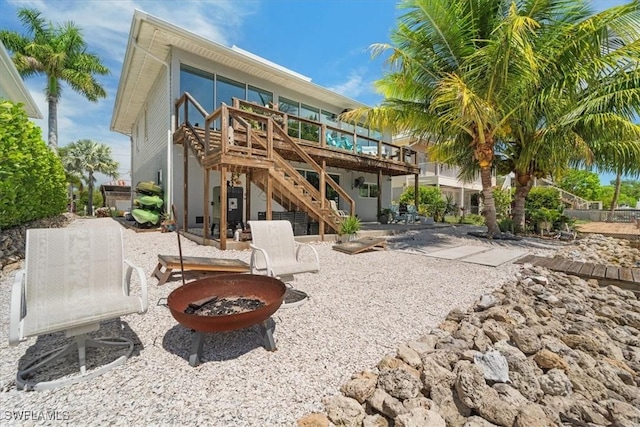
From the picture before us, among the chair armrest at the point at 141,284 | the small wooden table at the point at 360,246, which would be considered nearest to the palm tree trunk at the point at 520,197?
the small wooden table at the point at 360,246

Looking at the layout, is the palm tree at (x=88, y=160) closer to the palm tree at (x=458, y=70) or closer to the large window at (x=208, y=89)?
the large window at (x=208, y=89)

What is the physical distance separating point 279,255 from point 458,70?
7.82m

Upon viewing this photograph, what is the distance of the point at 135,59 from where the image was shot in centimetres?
1046

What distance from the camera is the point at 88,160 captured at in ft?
103

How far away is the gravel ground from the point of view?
6.25 ft

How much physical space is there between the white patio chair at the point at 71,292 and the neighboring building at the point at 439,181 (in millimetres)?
19594

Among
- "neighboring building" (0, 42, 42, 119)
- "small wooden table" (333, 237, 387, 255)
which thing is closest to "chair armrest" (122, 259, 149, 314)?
"small wooden table" (333, 237, 387, 255)

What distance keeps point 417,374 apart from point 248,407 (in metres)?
1.34

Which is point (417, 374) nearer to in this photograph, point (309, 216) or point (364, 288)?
point (364, 288)

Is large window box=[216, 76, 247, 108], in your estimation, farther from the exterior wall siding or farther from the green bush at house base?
the green bush at house base

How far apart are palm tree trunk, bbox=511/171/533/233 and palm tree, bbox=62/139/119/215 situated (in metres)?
35.2

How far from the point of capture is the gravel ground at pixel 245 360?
190 cm

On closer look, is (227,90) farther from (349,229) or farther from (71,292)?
(71,292)

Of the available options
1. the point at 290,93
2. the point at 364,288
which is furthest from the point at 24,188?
the point at 290,93
